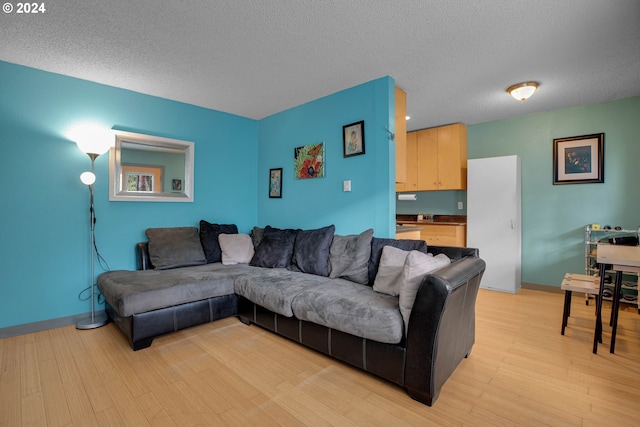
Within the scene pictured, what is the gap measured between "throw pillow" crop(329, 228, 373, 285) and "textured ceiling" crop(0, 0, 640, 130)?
165 cm

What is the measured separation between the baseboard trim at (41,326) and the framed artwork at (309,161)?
2.80 meters

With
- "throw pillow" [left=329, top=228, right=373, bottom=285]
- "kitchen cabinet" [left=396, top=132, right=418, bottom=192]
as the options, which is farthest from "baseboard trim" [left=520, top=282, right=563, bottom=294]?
"throw pillow" [left=329, top=228, right=373, bottom=285]

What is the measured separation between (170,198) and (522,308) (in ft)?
14.5

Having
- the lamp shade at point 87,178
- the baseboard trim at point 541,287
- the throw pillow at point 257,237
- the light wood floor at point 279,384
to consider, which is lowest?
the light wood floor at point 279,384

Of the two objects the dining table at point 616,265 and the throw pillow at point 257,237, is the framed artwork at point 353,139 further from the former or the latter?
the dining table at point 616,265

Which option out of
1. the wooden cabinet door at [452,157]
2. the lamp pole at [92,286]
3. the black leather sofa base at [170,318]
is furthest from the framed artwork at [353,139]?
the lamp pole at [92,286]

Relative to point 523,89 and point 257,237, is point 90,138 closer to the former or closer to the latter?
point 257,237

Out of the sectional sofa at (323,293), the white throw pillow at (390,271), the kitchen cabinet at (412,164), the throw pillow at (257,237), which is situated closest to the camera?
the sectional sofa at (323,293)

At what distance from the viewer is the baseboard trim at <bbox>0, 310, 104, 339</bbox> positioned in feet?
8.98

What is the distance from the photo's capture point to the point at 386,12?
6.79 feet

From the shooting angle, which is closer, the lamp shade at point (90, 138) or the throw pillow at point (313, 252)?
the lamp shade at point (90, 138)

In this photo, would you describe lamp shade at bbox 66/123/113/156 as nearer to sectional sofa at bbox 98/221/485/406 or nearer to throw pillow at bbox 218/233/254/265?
sectional sofa at bbox 98/221/485/406

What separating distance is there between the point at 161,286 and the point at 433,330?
7.24 ft

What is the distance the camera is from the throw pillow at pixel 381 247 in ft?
8.52
